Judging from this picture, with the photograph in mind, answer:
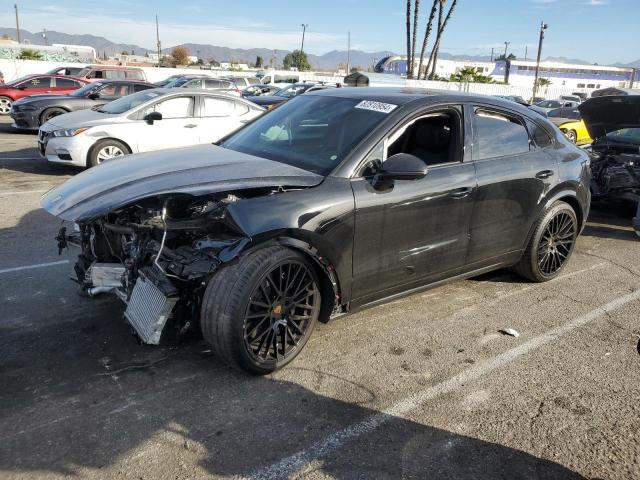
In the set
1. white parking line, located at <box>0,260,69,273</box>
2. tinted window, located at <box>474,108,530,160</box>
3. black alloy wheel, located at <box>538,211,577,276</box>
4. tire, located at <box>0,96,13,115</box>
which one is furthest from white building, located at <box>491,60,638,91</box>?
white parking line, located at <box>0,260,69,273</box>

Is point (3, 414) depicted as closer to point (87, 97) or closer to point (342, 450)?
point (342, 450)

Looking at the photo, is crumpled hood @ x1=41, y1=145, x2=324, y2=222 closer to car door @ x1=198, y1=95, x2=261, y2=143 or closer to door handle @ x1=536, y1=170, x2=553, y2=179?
door handle @ x1=536, y1=170, x2=553, y2=179

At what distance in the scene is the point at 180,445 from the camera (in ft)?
8.61

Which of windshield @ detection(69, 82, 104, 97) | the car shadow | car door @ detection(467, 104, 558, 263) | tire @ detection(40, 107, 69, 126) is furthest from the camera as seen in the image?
windshield @ detection(69, 82, 104, 97)

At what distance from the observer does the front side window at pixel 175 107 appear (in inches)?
364

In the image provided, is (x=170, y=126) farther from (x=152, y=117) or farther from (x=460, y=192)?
(x=460, y=192)

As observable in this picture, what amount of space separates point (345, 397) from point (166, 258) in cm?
137

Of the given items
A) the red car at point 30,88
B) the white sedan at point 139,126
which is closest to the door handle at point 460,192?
the white sedan at point 139,126

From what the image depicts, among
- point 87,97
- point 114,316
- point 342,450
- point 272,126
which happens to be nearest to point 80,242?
point 114,316

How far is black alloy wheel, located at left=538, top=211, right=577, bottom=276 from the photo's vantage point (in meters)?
4.87

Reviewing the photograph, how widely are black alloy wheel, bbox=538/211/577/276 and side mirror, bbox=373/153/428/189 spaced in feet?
6.70

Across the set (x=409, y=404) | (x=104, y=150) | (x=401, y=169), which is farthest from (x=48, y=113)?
(x=409, y=404)

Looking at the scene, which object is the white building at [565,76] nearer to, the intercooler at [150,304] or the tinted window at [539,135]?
the tinted window at [539,135]

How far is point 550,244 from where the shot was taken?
494 centimetres
